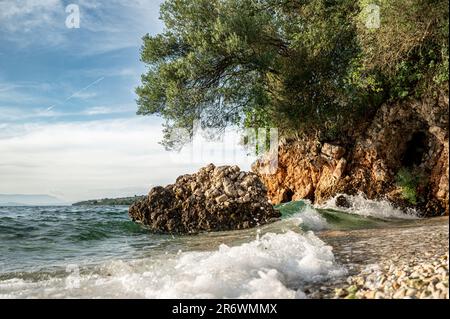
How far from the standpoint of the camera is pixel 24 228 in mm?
24453

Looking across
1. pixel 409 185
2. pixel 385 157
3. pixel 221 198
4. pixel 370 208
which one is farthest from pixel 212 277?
pixel 385 157

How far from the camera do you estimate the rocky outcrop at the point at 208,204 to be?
2238 centimetres

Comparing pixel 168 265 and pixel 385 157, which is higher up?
pixel 385 157

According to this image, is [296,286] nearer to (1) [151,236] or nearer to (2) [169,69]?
(1) [151,236]

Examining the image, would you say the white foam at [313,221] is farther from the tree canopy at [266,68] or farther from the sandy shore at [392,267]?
the tree canopy at [266,68]

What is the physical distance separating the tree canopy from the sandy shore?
12.5 metres

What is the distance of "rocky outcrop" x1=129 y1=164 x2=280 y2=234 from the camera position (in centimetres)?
2238

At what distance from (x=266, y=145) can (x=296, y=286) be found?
21.4m

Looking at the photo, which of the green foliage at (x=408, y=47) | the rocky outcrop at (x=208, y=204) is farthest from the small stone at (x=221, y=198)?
the green foliage at (x=408, y=47)

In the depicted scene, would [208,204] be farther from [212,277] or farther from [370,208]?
[212,277]

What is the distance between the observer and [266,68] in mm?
25969

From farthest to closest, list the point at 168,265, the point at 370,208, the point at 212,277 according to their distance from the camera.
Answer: the point at 370,208, the point at 168,265, the point at 212,277

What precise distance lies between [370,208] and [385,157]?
310cm
